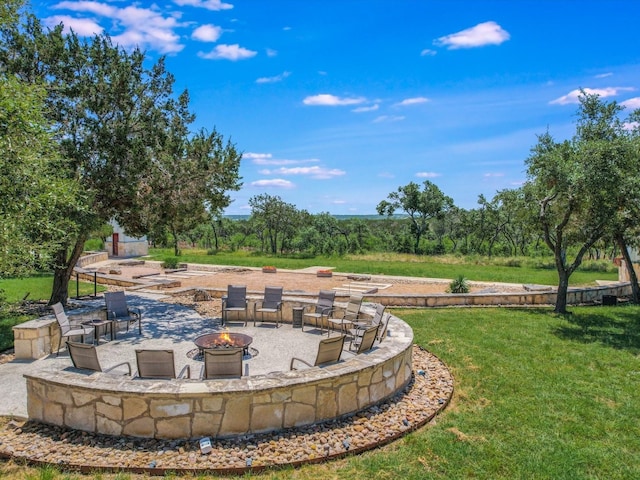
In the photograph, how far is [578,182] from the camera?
34.7ft

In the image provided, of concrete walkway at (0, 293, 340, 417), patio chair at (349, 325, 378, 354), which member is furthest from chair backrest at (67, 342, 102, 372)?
patio chair at (349, 325, 378, 354)

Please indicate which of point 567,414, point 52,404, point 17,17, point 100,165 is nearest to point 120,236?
point 100,165

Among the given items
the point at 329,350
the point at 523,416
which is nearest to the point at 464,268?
the point at 523,416

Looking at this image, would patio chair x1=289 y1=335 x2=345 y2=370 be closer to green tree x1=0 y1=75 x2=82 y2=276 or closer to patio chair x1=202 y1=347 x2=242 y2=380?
patio chair x1=202 y1=347 x2=242 y2=380

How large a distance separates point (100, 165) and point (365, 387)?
28.7 ft

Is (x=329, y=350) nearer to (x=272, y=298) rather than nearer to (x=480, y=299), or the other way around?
(x=272, y=298)

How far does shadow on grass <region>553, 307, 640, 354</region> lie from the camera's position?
31.0 feet

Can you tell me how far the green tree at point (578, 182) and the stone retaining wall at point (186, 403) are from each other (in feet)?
28.3

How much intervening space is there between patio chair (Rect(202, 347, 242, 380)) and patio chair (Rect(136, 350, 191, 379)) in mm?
449

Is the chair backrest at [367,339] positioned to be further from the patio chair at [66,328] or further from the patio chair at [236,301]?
the patio chair at [66,328]

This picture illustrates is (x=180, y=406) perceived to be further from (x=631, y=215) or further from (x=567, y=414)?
(x=631, y=215)

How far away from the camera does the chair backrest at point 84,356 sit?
224 inches

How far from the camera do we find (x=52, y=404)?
200 inches

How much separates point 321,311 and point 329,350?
13.1 ft
